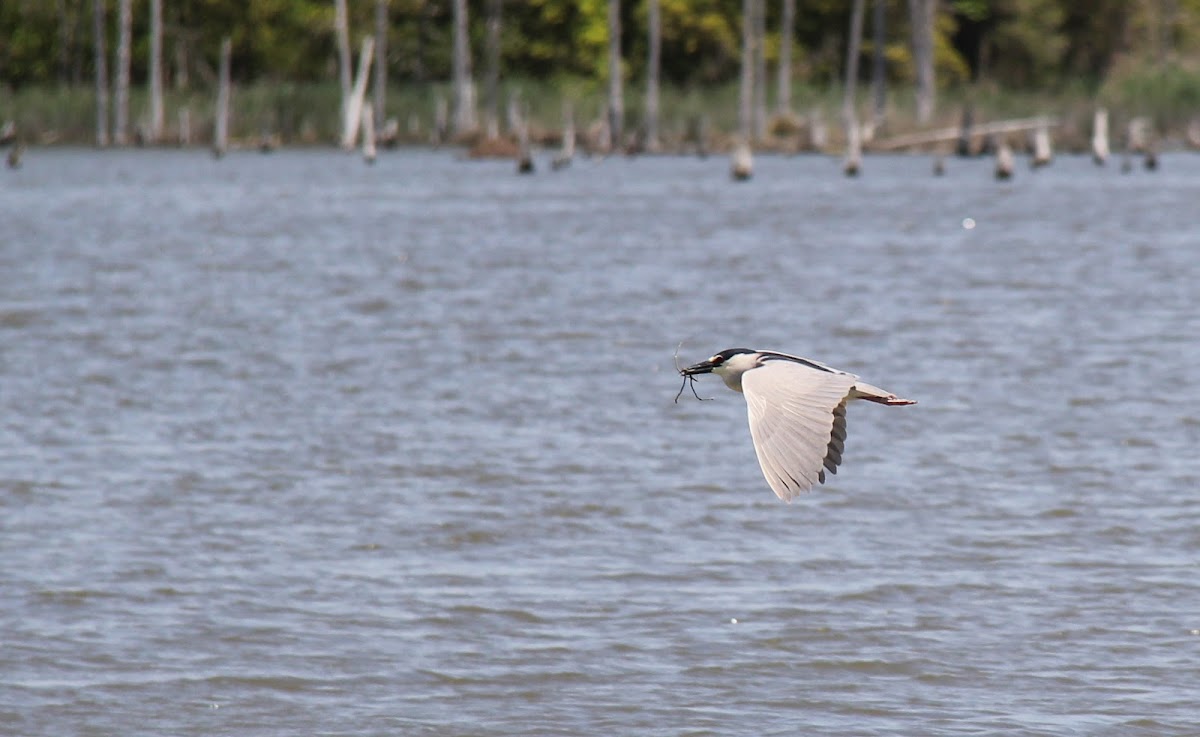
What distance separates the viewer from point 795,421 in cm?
530

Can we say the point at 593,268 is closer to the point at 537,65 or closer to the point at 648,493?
the point at 648,493

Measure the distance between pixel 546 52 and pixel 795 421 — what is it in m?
62.6

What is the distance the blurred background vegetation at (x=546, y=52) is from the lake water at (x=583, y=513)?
126 feet

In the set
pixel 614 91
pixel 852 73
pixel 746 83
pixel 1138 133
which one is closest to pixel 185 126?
pixel 614 91

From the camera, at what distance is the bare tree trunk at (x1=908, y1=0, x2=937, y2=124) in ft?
186

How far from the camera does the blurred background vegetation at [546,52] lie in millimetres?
60438

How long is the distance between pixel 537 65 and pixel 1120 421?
57085mm

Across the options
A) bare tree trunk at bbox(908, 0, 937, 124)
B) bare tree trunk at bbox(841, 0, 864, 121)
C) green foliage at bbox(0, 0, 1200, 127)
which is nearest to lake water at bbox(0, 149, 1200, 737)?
bare tree trunk at bbox(841, 0, 864, 121)

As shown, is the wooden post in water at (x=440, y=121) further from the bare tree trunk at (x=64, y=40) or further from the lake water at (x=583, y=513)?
the lake water at (x=583, y=513)

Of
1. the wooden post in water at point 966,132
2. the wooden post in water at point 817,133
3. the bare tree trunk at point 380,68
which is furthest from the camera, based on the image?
the bare tree trunk at point 380,68

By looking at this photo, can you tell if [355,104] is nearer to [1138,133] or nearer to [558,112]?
[558,112]

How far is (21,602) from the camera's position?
8.22 m

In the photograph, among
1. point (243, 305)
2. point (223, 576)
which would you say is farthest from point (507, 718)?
point (243, 305)

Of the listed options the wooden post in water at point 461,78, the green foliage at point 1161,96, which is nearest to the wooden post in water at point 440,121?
the wooden post in water at point 461,78
